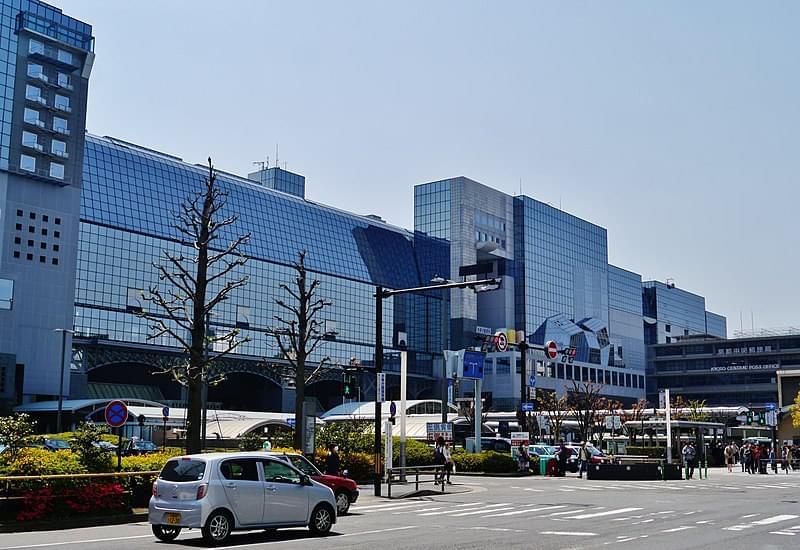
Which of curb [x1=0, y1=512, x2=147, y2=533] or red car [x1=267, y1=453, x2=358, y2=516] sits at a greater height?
red car [x1=267, y1=453, x2=358, y2=516]

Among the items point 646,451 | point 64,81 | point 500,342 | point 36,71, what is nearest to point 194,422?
point 500,342

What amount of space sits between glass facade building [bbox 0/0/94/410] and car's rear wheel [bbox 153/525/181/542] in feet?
228

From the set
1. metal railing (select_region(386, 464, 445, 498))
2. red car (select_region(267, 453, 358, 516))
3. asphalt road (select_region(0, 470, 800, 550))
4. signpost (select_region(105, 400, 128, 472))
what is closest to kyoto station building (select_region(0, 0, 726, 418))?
metal railing (select_region(386, 464, 445, 498))

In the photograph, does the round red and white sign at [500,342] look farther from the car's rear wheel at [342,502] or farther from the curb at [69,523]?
the curb at [69,523]

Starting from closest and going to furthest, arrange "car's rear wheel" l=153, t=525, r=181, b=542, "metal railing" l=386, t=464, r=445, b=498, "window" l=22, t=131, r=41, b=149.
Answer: "car's rear wheel" l=153, t=525, r=181, b=542
"metal railing" l=386, t=464, r=445, b=498
"window" l=22, t=131, r=41, b=149

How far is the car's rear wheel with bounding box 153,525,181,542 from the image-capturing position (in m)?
17.4

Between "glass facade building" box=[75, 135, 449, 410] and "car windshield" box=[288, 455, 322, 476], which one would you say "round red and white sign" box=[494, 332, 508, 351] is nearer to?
"glass facade building" box=[75, 135, 449, 410]

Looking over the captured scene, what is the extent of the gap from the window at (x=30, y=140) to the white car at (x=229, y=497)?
7446cm

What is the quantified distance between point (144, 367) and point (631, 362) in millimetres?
95271

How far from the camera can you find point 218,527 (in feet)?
55.3

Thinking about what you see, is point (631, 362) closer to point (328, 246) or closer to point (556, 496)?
point (328, 246)

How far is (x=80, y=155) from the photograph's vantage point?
3482 inches

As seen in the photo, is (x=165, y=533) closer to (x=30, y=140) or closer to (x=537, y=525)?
(x=537, y=525)

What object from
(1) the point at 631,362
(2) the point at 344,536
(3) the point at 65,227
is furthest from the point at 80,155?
(1) the point at 631,362
